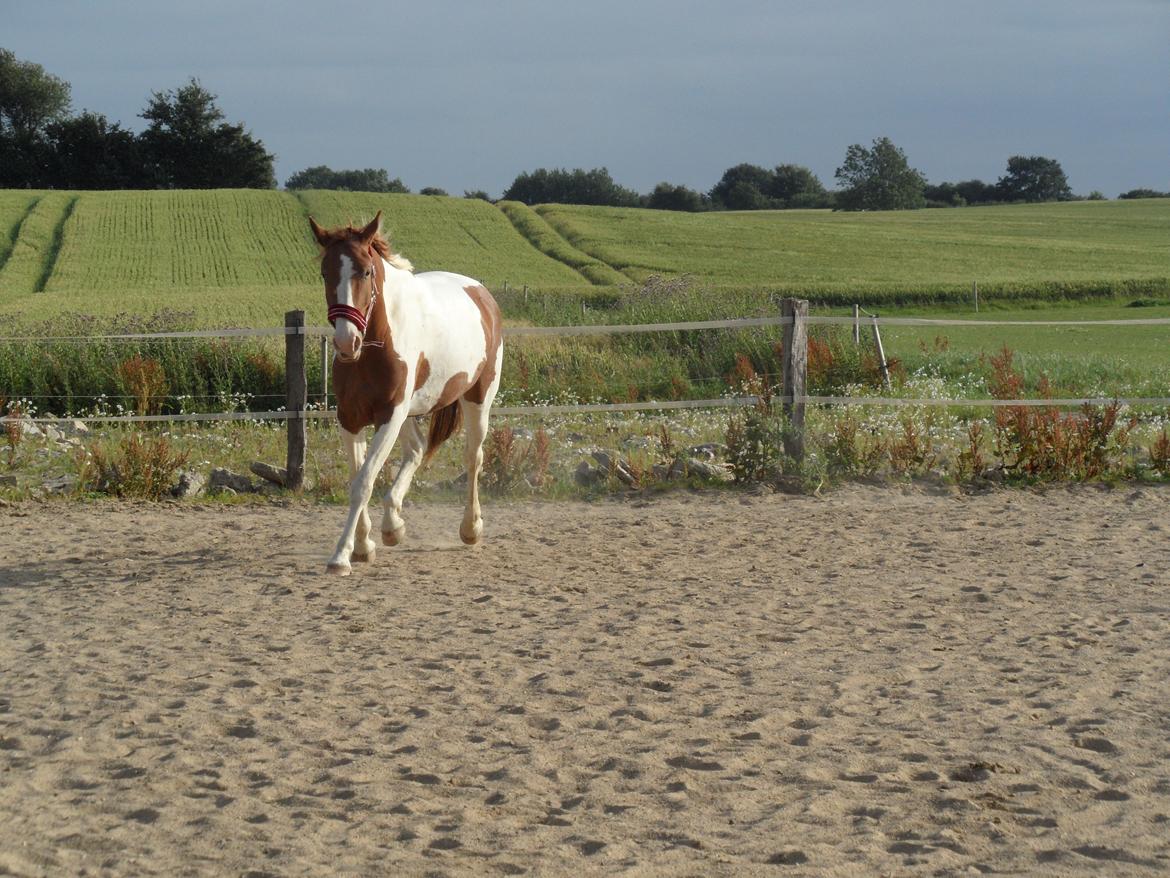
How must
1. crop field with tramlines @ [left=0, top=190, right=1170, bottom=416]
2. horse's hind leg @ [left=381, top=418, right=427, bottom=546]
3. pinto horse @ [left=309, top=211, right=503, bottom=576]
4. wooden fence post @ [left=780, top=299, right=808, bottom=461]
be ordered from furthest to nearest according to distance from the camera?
crop field with tramlines @ [left=0, top=190, right=1170, bottom=416], wooden fence post @ [left=780, top=299, right=808, bottom=461], horse's hind leg @ [left=381, top=418, right=427, bottom=546], pinto horse @ [left=309, top=211, right=503, bottom=576]

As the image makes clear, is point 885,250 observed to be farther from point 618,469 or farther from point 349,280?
point 349,280

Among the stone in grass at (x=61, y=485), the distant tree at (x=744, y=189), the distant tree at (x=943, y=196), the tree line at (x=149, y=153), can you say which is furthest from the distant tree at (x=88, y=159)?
the stone in grass at (x=61, y=485)

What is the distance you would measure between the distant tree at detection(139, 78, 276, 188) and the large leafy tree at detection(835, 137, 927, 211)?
1712 inches

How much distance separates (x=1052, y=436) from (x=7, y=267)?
126 feet

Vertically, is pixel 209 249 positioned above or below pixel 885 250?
below

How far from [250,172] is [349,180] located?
955 inches

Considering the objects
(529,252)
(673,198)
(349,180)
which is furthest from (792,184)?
(529,252)

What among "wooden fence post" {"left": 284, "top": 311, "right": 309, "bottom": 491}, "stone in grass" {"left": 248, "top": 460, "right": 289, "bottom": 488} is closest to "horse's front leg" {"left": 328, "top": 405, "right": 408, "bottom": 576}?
"wooden fence post" {"left": 284, "top": 311, "right": 309, "bottom": 491}

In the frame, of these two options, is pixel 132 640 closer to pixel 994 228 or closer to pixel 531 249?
pixel 531 249

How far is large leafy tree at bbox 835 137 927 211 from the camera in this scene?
9438 cm

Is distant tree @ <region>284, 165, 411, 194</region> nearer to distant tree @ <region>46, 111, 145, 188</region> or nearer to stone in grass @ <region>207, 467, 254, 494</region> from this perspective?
distant tree @ <region>46, 111, 145, 188</region>

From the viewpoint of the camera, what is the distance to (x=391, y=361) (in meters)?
7.50

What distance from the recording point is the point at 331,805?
400 centimetres

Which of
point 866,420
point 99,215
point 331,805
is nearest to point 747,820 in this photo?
point 331,805
